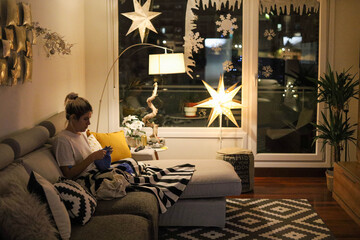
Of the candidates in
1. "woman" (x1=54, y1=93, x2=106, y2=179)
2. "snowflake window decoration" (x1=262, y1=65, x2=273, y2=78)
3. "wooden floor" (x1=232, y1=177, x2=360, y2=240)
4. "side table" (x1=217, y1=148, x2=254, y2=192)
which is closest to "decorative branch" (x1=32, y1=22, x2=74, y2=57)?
"woman" (x1=54, y1=93, x2=106, y2=179)

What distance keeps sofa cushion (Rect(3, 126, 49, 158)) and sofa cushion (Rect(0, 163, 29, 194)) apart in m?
0.25

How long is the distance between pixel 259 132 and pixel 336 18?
5.04 feet

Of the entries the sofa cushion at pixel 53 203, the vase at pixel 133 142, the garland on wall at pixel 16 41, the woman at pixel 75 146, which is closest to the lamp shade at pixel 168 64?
the vase at pixel 133 142

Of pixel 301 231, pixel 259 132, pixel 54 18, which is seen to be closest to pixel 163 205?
pixel 301 231

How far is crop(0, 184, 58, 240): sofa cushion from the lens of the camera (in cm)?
210

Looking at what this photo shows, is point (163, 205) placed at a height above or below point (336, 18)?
below

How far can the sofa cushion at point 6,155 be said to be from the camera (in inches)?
107

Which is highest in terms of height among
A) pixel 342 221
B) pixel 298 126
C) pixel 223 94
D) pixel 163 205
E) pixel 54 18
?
pixel 54 18

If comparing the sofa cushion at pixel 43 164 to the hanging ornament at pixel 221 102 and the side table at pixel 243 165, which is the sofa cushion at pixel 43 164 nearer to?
the side table at pixel 243 165

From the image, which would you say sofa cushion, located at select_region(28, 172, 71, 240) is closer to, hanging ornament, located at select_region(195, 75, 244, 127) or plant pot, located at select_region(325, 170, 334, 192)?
hanging ornament, located at select_region(195, 75, 244, 127)

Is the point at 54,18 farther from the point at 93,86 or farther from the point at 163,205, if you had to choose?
the point at 163,205

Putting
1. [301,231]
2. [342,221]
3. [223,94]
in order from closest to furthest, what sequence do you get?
[301,231], [342,221], [223,94]

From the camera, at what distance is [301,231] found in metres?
3.82

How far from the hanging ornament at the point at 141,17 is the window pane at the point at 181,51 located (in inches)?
1.9
